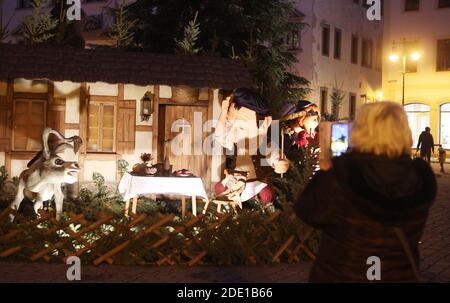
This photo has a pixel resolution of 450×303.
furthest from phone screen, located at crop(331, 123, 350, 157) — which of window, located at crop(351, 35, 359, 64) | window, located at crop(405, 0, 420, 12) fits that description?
window, located at crop(405, 0, 420, 12)

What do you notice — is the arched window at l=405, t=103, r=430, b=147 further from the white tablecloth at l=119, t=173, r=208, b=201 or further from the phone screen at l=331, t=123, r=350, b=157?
the phone screen at l=331, t=123, r=350, b=157

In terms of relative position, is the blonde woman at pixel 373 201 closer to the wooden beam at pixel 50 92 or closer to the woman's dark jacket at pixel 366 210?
the woman's dark jacket at pixel 366 210

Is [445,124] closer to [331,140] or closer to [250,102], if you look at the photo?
[250,102]

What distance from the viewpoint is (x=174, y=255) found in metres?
8.01

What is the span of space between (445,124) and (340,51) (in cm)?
845

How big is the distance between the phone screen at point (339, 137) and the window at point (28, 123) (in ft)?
32.9

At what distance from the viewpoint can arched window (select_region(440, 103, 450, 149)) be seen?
36188 mm

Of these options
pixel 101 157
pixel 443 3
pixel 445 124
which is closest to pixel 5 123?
pixel 101 157

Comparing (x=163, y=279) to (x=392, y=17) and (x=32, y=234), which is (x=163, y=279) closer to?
(x=32, y=234)

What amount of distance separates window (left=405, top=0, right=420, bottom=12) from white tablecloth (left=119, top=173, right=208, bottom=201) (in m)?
29.2

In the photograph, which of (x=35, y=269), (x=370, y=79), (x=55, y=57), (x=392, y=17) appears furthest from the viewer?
(x=392, y=17)

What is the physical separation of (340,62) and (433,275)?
24804mm
